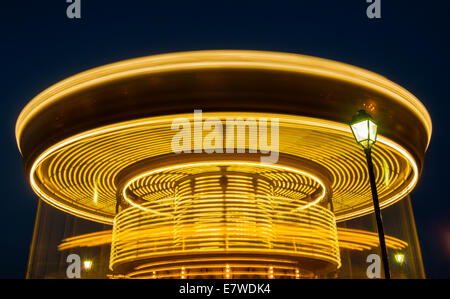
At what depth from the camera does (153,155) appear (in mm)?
12922

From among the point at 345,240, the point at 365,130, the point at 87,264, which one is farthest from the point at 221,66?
the point at 87,264

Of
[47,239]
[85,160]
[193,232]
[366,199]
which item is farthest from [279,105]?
[47,239]

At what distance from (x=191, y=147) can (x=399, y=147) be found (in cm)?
621

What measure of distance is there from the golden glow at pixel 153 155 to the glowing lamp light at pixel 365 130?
1.89 m

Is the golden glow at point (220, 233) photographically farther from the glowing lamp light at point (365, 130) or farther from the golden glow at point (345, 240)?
the glowing lamp light at point (365, 130)

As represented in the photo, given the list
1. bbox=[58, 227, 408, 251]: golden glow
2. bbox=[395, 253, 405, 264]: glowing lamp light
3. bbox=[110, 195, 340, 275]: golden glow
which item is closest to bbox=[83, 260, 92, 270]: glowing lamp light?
bbox=[58, 227, 408, 251]: golden glow

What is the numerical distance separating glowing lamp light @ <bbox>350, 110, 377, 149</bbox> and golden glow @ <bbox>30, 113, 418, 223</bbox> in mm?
1892

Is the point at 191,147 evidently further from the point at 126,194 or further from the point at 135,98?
the point at 126,194

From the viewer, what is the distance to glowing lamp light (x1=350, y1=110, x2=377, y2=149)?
7988mm

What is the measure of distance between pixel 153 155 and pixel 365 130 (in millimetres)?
7292

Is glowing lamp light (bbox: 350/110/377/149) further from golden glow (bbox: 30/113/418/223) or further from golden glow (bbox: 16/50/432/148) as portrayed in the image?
golden glow (bbox: 16/50/432/148)

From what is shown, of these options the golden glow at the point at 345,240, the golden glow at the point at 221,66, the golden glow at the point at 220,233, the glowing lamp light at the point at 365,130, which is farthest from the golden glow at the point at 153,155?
the golden glow at the point at 220,233

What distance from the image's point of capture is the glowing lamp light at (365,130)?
26.2 ft
